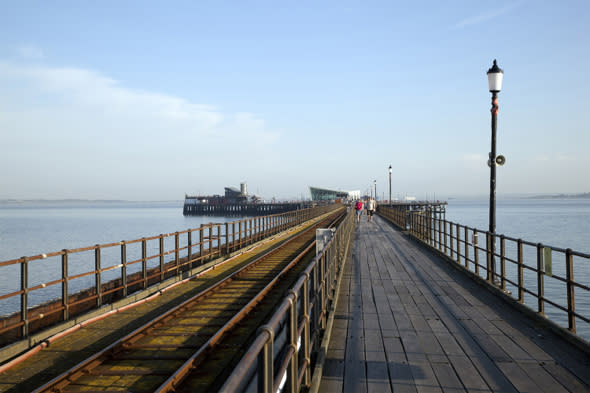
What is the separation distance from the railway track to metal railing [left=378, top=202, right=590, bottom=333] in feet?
15.6

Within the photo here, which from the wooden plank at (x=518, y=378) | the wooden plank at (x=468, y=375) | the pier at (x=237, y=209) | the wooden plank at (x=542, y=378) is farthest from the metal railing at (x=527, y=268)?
the pier at (x=237, y=209)

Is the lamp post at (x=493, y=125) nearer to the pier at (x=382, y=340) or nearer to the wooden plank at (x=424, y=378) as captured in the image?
the pier at (x=382, y=340)

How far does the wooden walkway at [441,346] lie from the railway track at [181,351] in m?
1.68

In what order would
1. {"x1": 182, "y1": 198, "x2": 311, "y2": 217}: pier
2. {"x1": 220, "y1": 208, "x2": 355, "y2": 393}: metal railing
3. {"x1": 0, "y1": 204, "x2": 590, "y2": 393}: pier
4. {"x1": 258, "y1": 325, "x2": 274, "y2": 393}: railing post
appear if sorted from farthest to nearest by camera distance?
{"x1": 182, "y1": 198, "x2": 311, "y2": 217}: pier → {"x1": 0, "y1": 204, "x2": 590, "y2": 393}: pier → {"x1": 258, "y1": 325, "x2": 274, "y2": 393}: railing post → {"x1": 220, "y1": 208, "x2": 355, "y2": 393}: metal railing

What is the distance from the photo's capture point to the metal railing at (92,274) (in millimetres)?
7887

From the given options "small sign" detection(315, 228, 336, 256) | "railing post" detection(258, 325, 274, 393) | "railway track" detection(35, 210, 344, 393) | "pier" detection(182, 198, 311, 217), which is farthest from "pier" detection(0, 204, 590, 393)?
"pier" detection(182, 198, 311, 217)

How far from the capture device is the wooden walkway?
4.63 metres

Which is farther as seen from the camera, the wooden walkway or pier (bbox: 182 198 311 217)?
pier (bbox: 182 198 311 217)

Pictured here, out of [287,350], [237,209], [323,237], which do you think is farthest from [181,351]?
[237,209]

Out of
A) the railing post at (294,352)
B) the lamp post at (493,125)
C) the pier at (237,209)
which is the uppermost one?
the lamp post at (493,125)

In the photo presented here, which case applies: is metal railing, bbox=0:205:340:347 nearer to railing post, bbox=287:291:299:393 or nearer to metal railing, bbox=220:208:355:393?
metal railing, bbox=220:208:355:393

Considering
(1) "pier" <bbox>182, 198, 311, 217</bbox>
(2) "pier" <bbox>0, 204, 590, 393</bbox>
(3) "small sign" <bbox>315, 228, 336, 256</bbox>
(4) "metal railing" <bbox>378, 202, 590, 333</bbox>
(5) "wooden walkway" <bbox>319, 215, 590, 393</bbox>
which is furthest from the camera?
(1) "pier" <bbox>182, 198, 311, 217</bbox>

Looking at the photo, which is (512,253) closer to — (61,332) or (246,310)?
(246,310)

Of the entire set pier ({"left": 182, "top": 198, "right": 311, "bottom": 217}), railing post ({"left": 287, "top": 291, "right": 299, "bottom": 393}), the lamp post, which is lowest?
pier ({"left": 182, "top": 198, "right": 311, "bottom": 217})
